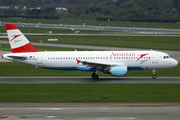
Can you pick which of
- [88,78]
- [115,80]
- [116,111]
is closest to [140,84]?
[115,80]

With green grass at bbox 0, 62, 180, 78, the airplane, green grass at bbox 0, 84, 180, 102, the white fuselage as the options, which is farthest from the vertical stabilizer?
green grass at bbox 0, 84, 180, 102

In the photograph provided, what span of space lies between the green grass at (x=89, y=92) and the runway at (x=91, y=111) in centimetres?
192

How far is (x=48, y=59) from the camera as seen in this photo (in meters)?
40.8

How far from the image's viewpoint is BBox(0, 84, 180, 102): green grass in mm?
28125

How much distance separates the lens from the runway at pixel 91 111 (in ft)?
72.2

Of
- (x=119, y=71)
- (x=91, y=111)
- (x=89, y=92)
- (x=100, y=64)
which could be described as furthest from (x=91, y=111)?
(x=100, y=64)

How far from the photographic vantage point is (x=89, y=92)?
31.5m

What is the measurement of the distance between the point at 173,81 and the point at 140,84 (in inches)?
199

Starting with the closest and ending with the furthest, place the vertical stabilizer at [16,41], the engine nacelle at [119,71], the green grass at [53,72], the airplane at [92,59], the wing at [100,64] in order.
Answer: the engine nacelle at [119,71], the wing at [100,64], the airplane at [92,59], the vertical stabilizer at [16,41], the green grass at [53,72]

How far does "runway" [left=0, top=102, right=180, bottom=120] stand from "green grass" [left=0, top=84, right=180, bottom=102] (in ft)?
6.29

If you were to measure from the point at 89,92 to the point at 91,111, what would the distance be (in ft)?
25.9

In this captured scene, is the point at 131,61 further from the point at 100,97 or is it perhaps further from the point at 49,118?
the point at 49,118

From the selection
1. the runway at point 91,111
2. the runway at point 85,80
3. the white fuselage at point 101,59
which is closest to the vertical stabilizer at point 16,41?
the white fuselage at point 101,59

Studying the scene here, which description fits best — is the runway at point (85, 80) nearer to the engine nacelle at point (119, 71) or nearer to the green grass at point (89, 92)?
the engine nacelle at point (119, 71)
